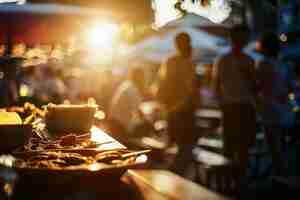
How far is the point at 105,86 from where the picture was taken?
1314 centimetres

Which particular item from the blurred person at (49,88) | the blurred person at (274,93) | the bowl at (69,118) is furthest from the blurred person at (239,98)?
the blurred person at (49,88)

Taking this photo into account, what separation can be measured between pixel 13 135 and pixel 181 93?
5029 mm

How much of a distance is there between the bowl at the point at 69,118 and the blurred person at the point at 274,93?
4.38m

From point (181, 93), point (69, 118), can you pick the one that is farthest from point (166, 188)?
point (181, 93)

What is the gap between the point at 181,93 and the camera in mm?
8469

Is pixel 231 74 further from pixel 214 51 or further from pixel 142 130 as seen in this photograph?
pixel 214 51

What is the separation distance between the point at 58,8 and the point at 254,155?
3.96m

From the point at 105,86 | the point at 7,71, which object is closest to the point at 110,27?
the point at 7,71

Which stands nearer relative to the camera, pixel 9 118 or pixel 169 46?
pixel 9 118

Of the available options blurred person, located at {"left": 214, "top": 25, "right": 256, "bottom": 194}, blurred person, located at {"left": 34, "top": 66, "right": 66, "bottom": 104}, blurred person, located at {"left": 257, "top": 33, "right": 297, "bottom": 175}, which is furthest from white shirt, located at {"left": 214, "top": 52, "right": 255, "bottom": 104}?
blurred person, located at {"left": 34, "top": 66, "right": 66, "bottom": 104}

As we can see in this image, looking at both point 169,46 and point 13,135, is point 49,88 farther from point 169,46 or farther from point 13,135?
point 13,135

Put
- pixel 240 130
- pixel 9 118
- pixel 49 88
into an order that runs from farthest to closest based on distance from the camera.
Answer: pixel 49 88
pixel 240 130
pixel 9 118

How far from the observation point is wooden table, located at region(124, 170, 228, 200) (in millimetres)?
4148

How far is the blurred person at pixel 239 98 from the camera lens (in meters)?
7.93
